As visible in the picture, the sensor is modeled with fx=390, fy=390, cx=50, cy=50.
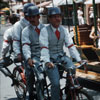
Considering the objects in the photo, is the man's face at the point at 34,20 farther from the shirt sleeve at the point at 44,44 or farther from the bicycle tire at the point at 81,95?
the bicycle tire at the point at 81,95

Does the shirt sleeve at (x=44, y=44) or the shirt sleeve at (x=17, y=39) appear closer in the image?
the shirt sleeve at (x=44, y=44)

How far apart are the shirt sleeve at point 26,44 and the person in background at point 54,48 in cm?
33

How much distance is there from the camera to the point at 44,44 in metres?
5.27

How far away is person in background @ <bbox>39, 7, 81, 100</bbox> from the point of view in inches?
203

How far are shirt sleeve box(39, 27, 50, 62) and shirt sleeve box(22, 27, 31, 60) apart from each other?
0.34 metres

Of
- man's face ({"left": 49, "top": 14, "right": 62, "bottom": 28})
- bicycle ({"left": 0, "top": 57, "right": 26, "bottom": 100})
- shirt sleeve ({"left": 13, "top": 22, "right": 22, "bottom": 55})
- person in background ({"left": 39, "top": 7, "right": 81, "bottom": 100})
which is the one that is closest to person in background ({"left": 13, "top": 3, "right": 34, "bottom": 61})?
shirt sleeve ({"left": 13, "top": 22, "right": 22, "bottom": 55})

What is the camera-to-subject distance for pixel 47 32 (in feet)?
17.4

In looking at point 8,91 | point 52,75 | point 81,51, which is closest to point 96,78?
point 81,51

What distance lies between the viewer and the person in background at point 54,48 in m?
5.16

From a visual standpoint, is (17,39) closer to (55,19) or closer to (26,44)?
(26,44)

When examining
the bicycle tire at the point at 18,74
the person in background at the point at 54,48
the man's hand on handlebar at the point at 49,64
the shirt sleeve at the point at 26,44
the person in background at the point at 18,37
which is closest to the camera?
the man's hand on handlebar at the point at 49,64

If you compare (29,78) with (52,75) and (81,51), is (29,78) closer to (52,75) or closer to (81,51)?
(52,75)

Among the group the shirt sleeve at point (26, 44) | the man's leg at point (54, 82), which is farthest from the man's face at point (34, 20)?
the man's leg at point (54, 82)

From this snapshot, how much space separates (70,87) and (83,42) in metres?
4.07
